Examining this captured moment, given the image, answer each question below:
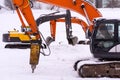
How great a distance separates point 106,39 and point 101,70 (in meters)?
0.87

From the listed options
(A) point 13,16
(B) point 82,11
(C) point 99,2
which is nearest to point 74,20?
(B) point 82,11

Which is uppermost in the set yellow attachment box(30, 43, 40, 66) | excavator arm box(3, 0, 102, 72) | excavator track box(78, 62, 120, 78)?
excavator arm box(3, 0, 102, 72)

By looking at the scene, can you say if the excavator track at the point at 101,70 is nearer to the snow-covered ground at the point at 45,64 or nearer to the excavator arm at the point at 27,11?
the snow-covered ground at the point at 45,64

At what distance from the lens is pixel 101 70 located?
36.6 ft

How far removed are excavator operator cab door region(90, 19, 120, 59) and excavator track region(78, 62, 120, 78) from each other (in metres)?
0.30

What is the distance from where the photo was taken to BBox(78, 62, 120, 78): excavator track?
439 inches

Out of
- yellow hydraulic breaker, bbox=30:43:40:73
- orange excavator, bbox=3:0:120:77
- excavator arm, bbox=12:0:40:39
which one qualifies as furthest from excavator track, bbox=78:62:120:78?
excavator arm, bbox=12:0:40:39

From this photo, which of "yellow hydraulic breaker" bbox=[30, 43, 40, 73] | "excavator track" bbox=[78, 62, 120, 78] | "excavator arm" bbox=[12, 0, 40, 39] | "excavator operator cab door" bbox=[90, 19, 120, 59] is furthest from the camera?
"excavator arm" bbox=[12, 0, 40, 39]

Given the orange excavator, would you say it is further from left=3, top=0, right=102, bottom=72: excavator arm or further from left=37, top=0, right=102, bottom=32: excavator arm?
left=37, top=0, right=102, bottom=32: excavator arm

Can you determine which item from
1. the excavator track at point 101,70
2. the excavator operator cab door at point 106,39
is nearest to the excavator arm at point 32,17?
the excavator track at point 101,70

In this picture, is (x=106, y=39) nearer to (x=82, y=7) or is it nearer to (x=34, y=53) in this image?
(x=34, y=53)

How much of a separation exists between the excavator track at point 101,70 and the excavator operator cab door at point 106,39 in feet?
0.97

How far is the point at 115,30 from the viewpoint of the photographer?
37.4ft

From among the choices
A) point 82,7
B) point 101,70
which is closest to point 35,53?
point 101,70
